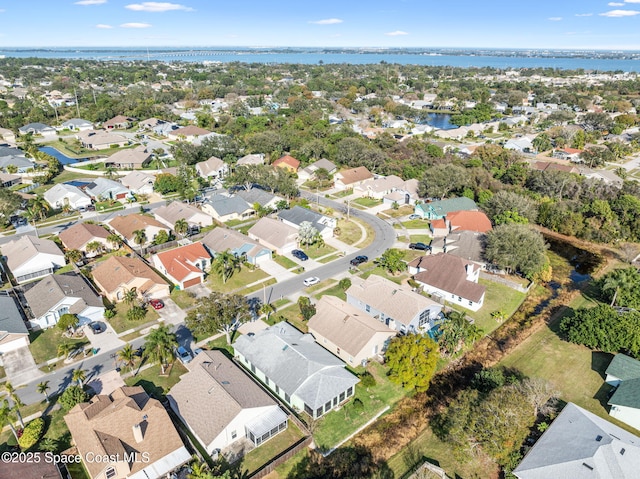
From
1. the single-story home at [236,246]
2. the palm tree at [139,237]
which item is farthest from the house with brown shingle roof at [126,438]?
the palm tree at [139,237]

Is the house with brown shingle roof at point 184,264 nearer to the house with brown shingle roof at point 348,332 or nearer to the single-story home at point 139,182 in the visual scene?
the house with brown shingle roof at point 348,332

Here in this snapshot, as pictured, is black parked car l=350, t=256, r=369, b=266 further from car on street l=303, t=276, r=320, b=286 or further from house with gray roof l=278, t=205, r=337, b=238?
house with gray roof l=278, t=205, r=337, b=238

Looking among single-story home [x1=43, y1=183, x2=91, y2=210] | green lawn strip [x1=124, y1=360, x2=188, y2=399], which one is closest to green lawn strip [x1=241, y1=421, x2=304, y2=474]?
green lawn strip [x1=124, y1=360, x2=188, y2=399]

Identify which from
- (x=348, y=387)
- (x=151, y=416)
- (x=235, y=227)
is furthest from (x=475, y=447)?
(x=235, y=227)

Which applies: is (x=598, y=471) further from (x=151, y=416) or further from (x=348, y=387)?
(x=151, y=416)

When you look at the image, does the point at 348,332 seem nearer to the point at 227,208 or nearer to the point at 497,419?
the point at 497,419
